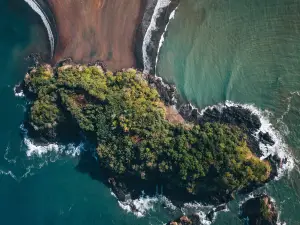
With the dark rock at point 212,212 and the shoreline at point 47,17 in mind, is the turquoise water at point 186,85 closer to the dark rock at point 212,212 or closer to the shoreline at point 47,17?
the shoreline at point 47,17

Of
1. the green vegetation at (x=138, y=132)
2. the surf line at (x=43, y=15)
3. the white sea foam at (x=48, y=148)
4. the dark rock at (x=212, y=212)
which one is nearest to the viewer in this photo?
the green vegetation at (x=138, y=132)

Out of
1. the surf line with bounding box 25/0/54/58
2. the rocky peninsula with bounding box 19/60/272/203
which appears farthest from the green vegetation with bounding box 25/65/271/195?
the surf line with bounding box 25/0/54/58

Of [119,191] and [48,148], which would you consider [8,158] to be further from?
[119,191]

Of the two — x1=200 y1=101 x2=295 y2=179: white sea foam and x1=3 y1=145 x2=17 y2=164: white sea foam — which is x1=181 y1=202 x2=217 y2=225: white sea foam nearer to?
x1=200 y1=101 x2=295 y2=179: white sea foam

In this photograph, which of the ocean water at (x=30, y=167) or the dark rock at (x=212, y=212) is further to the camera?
the ocean water at (x=30, y=167)

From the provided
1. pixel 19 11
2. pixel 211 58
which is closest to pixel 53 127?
pixel 19 11

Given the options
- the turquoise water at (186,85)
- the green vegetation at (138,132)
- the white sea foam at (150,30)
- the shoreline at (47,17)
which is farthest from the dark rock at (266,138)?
the shoreline at (47,17)

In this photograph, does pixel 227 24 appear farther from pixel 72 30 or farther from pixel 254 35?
pixel 72 30
